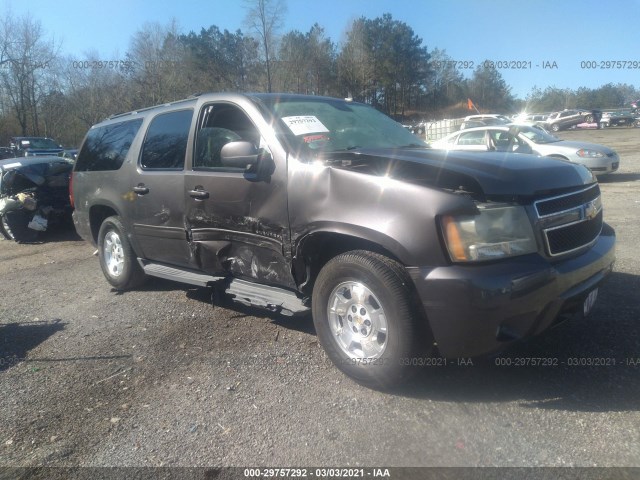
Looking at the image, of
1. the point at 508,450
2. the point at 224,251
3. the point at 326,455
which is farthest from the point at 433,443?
the point at 224,251

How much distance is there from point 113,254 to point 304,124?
10.1 feet

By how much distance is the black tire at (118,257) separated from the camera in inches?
209

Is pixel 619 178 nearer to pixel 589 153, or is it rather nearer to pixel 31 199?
pixel 589 153

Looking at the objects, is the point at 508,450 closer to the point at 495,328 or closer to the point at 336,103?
the point at 495,328

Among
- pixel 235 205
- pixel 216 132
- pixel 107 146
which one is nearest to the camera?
pixel 235 205

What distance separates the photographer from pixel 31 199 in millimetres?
9273

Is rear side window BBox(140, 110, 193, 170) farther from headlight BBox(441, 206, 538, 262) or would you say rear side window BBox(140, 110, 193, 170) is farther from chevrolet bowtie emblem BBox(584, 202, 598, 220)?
chevrolet bowtie emblem BBox(584, 202, 598, 220)

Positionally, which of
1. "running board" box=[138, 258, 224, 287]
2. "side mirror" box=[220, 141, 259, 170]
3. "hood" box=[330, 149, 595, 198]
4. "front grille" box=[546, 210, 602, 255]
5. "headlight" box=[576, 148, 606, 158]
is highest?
"side mirror" box=[220, 141, 259, 170]

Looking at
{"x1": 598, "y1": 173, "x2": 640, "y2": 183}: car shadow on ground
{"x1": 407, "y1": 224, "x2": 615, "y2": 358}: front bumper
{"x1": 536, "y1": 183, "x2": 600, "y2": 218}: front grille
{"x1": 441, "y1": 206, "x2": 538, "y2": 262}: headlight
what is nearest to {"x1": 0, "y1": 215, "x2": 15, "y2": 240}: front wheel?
{"x1": 407, "y1": 224, "x2": 615, "y2": 358}: front bumper

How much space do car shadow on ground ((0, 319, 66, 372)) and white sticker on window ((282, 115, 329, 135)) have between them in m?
2.86

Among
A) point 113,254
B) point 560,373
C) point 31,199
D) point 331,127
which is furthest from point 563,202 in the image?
point 31,199

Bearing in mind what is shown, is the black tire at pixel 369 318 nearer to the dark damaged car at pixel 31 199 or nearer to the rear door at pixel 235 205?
the rear door at pixel 235 205

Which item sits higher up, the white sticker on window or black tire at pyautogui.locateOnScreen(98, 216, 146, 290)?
the white sticker on window

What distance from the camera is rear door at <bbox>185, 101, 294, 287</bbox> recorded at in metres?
3.52
